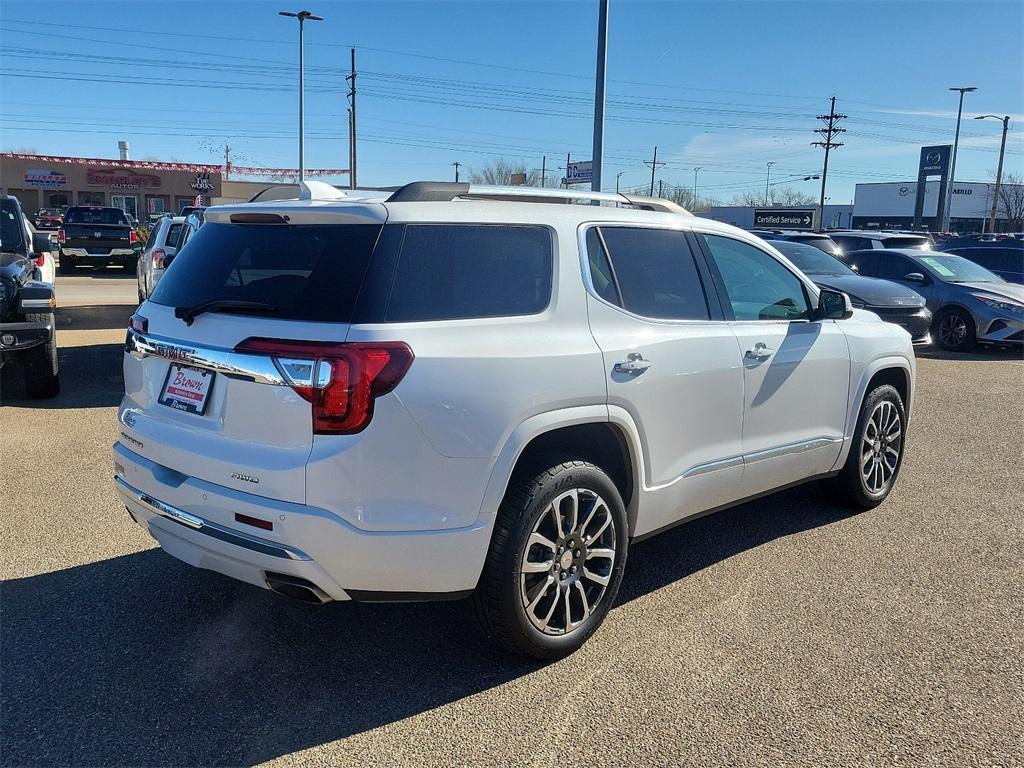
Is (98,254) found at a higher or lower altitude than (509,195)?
lower

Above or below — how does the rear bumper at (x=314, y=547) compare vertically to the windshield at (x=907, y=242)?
below

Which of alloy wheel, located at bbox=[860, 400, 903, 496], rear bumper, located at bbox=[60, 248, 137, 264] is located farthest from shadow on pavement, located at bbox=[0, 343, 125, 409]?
rear bumper, located at bbox=[60, 248, 137, 264]

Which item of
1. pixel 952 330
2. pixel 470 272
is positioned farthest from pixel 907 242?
pixel 470 272

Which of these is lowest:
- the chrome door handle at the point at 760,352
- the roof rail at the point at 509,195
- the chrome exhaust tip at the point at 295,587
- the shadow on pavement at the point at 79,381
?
the shadow on pavement at the point at 79,381

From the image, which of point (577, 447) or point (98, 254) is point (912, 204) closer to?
point (98, 254)

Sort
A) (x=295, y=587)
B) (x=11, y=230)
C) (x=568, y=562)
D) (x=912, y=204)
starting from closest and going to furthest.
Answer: (x=295, y=587) < (x=568, y=562) < (x=11, y=230) < (x=912, y=204)

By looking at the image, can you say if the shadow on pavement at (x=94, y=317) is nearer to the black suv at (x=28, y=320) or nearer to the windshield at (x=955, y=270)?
the black suv at (x=28, y=320)

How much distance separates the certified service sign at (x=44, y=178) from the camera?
5631 cm

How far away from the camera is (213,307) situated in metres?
3.16

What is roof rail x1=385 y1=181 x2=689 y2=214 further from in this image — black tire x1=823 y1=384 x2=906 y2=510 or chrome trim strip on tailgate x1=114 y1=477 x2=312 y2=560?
black tire x1=823 y1=384 x2=906 y2=510

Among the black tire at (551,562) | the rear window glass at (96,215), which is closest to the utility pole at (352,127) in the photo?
the rear window glass at (96,215)

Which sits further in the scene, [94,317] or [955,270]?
[94,317]

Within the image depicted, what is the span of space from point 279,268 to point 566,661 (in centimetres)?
195

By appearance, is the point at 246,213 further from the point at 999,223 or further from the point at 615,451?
the point at 999,223
